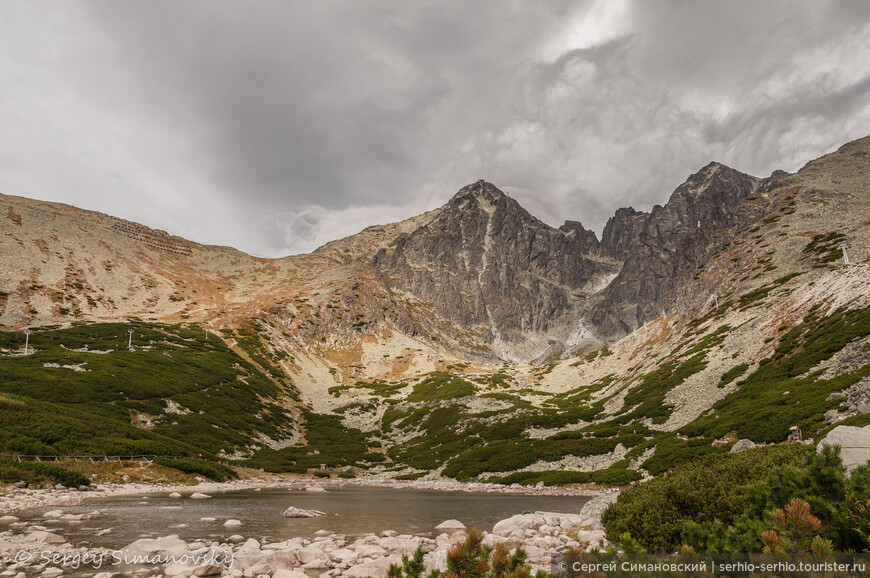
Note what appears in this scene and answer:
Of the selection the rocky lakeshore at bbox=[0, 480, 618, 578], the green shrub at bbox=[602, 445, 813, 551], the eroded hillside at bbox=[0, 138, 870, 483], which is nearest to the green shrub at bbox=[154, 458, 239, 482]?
the eroded hillside at bbox=[0, 138, 870, 483]

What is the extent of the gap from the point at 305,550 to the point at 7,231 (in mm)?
187750

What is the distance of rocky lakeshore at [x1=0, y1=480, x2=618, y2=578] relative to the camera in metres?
12.4

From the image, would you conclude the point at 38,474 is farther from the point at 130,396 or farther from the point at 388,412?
the point at 388,412

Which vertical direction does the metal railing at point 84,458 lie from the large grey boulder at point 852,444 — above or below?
below

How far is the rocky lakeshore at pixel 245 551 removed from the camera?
1242 cm

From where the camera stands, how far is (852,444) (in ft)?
35.6

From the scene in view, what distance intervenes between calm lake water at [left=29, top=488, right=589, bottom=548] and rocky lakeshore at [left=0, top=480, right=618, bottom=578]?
900mm

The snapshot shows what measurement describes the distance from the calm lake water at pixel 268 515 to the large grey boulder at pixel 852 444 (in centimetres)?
1637

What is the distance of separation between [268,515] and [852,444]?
90.9 feet

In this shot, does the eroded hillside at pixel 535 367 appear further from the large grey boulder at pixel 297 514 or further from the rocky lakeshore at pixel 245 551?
the large grey boulder at pixel 297 514

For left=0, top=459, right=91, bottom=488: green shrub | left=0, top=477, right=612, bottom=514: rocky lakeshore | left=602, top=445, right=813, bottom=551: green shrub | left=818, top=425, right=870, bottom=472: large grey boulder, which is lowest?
left=0, top=477, right=612, bottom=514: rocky lakeshore

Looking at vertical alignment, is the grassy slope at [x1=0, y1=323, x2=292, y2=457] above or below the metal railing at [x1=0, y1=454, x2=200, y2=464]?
above

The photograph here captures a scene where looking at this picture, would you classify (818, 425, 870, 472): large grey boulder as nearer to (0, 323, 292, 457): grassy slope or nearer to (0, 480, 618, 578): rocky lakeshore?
(0, 480, 618, 578): rocky lakeshore

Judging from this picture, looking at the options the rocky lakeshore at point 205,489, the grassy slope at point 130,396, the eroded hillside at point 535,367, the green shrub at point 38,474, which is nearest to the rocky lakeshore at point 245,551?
the rocky lakeshore at point 205,489
